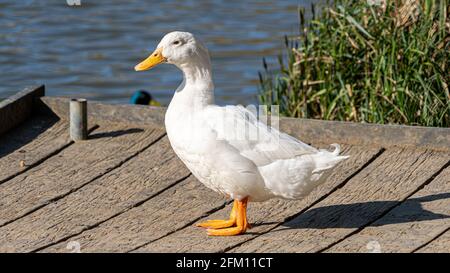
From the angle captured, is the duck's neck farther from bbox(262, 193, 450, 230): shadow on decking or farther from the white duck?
bbox(262, 193, 450, 230): shadow on decking

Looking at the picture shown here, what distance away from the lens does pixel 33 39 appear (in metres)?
11.9

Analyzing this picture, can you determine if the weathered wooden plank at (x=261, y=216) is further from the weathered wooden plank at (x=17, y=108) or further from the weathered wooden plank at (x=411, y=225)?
the weathered wooden plank at (x=17, y=108)

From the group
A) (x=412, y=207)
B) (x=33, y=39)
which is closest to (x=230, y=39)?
(x=33, y=39)

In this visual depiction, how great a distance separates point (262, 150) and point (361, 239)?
57 centimetres

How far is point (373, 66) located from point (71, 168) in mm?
2461

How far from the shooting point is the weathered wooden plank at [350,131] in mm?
5746

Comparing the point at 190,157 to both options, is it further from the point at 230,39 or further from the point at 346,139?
the point at 230,39

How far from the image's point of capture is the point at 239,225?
4.87m

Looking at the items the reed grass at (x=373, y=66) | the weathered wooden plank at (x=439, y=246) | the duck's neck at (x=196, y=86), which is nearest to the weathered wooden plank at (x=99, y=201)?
the duck's neck at (x=196, y=86)

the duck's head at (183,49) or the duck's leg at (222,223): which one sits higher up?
the duck's head at (183,49)

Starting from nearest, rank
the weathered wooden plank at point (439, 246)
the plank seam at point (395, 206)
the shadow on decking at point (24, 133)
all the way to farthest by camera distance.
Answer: the weathered wooden plank at point (439, 246) → the plank seam at point (395, 206) → the shadow on decking at point (24, 133)

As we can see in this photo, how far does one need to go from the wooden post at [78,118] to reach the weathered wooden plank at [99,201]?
1.26ft

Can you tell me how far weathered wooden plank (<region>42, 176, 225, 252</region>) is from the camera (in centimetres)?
471

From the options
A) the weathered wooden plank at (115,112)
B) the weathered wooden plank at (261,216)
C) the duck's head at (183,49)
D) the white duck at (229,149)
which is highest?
the duck's head at (183,49)
